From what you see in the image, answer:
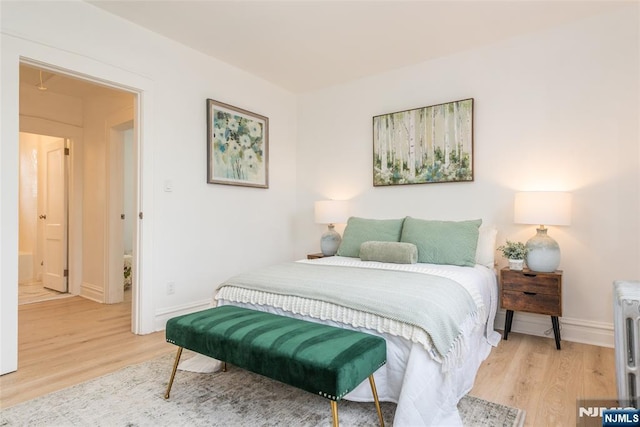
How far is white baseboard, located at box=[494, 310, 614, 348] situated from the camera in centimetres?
270

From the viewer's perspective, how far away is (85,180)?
4465 millimetres

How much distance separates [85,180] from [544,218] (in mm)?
5005

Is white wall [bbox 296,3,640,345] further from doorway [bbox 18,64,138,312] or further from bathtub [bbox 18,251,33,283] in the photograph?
bathtub [bbox 18,251,33,283]

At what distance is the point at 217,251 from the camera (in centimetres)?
361

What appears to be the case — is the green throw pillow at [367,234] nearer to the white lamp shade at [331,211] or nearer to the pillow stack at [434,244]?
the pillow stack at [434,244]

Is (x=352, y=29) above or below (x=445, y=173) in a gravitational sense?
above

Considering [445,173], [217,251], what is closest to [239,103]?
[217,251]

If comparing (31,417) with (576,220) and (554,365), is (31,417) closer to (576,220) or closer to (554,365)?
(554,365)

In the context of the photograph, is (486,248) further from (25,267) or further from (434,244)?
(25,267)

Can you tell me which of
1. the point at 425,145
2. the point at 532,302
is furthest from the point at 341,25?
the point at 532,302

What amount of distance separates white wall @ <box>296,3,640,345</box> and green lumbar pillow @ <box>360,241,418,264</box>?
83 cm

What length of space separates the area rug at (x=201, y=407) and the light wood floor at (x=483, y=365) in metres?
0.16

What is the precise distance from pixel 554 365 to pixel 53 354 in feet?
11.3

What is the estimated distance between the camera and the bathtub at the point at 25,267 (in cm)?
540
